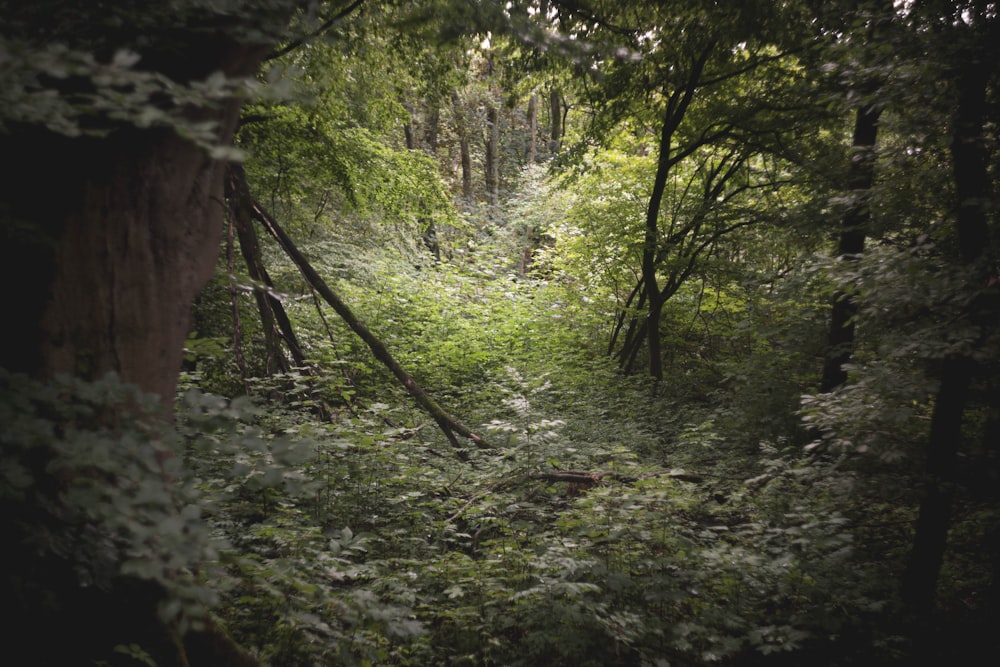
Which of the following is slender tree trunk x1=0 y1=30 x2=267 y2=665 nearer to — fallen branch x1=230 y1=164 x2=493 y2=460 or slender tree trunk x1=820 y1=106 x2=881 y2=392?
fallen branch x1=230 y1=164 x2=493 y2=460

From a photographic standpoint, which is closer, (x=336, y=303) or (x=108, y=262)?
(x=108, y=262)

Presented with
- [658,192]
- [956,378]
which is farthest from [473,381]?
[956,378]

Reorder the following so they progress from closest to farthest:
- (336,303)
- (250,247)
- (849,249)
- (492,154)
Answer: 1. (250,247)
2. (336,303)
3. (849,249)
4. (492,154)

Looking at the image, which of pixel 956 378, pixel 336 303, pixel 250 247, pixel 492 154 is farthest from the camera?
pixel 492 154

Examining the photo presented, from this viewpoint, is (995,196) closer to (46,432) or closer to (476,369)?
(46,432)

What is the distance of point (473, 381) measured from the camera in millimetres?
10211

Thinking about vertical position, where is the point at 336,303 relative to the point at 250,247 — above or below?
below

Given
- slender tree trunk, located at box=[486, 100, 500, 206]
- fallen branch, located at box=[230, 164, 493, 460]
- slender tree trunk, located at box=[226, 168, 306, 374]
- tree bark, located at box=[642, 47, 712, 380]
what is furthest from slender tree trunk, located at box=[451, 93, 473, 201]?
slender tree trunk, located at box=[226, 168, 306, 374]

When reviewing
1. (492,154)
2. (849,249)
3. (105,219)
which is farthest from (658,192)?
(492,154)

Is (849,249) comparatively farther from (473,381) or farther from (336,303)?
(473,381)

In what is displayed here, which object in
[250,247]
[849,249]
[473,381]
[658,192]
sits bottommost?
[473,381]

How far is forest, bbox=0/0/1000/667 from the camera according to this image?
5.51 feet

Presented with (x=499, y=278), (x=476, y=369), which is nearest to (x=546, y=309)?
(x=499, y=278)

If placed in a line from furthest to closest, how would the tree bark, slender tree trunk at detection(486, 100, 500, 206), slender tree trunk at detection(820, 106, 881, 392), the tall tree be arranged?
slender tree trunk at detection(486, 100, 500, 206), the tree bark, slender tree trunk at detection(820, 106, 881, 392), the tall tree
